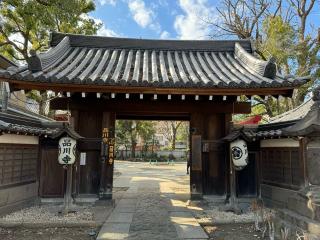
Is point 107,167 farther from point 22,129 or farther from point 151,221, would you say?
point 22,129

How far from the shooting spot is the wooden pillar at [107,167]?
391 inches

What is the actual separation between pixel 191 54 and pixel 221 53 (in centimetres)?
135

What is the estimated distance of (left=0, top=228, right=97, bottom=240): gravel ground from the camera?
675 cm

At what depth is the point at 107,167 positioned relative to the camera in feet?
32.9

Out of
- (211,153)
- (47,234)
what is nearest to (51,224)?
(47,234)

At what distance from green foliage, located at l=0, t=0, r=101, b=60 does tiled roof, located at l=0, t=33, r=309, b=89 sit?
456 cm

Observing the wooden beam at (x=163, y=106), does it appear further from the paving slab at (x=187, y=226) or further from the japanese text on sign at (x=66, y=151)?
the paving slab at (x=187, y=226)

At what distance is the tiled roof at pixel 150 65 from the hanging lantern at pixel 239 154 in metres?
1.79

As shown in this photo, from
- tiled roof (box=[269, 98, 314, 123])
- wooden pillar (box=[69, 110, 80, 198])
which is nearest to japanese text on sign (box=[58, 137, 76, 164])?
wooden pillar (box=[69, 110, 80, 198])

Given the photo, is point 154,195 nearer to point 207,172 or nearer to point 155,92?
point 207,172

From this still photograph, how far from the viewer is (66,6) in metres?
15.8

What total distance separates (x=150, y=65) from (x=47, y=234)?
676 cm

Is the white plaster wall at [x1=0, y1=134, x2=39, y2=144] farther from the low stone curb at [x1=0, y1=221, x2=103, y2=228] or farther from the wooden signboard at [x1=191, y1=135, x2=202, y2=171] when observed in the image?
the wooden signboard at [x1=191, y1=135, x2=202, y2=171]

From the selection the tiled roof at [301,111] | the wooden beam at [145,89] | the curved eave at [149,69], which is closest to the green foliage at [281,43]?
the curved eave at [149,69]
